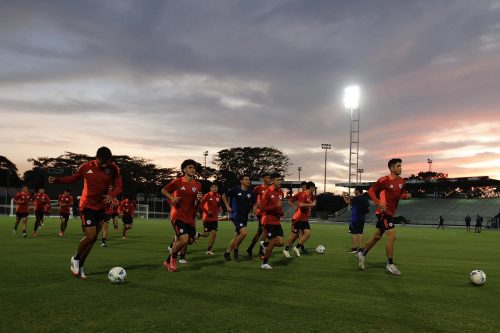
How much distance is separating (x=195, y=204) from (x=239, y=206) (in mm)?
2578

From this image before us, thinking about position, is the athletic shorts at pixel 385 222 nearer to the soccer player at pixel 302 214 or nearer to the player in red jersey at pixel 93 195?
the soccer player at pixel 302 214

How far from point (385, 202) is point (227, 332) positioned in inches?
245

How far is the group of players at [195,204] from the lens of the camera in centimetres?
855

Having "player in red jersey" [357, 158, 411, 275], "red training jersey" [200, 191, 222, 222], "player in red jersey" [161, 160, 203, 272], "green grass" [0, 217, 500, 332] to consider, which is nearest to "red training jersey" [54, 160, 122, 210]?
"player in red jersey" [161, 160, 203, 272]

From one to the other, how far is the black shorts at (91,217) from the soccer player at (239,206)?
4.34 m

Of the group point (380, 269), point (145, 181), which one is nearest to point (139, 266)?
point (380, 269)

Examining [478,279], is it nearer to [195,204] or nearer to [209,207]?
[195,204]

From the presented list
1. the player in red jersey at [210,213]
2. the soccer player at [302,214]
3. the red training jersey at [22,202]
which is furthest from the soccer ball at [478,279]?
the red training jersey at [22,202]

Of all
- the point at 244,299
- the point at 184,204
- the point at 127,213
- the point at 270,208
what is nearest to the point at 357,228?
the point at 270,208

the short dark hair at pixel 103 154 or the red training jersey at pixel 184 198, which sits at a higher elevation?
the short dark hair at pixel 103 154

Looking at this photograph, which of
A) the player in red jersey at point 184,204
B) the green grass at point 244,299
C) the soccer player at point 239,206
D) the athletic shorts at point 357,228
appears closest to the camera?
the green grass at point 244,299

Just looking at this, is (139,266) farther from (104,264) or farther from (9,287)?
(9,287)

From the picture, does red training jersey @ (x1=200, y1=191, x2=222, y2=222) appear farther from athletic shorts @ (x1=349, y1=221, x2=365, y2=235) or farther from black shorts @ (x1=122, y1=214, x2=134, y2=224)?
black shorts @ (x1=122, y1=214, x2=134, y2=224)

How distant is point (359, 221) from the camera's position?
14320mm
